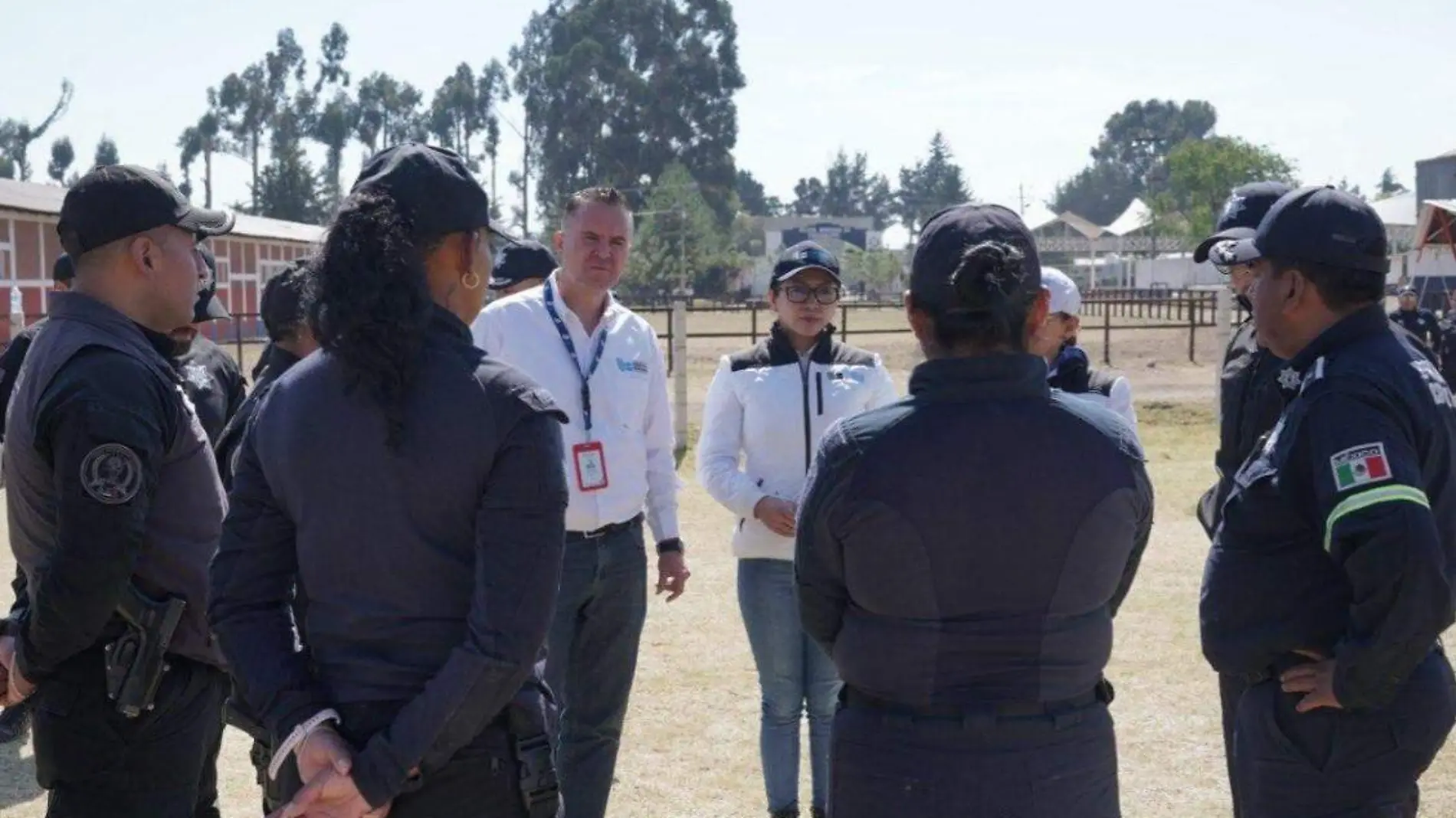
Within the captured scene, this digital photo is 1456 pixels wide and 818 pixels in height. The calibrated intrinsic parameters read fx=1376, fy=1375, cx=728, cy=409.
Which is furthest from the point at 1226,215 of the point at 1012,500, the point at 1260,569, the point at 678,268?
the point at 678,268

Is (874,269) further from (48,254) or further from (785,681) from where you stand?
(785,681)

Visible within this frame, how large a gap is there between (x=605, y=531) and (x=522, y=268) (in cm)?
181

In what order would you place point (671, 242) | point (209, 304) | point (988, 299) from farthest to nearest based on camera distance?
1. point (671, 242)
2. point (209, 304)
3. point (988, 299)

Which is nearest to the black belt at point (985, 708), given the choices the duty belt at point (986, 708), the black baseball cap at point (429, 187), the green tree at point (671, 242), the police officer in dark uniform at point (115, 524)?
the duty belt at point (986, 708)

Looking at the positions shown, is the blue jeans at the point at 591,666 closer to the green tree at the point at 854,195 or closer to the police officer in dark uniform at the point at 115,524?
the police officer in dark uniform at the point at 115,524

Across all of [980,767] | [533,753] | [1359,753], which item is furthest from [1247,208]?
[533,753]

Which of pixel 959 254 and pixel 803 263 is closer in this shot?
pixel 959 254

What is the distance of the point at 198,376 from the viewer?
503 cm

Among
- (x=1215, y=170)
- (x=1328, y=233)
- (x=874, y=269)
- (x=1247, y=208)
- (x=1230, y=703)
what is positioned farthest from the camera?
(x=874, y=269)

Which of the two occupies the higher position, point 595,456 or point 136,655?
point 595,456

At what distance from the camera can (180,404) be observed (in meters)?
3.09

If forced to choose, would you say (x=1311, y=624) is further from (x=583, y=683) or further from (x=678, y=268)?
(x=678, y=268)

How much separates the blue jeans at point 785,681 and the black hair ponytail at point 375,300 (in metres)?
2.67

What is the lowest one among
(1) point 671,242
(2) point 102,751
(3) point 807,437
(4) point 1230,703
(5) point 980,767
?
(4) point 1230,703
